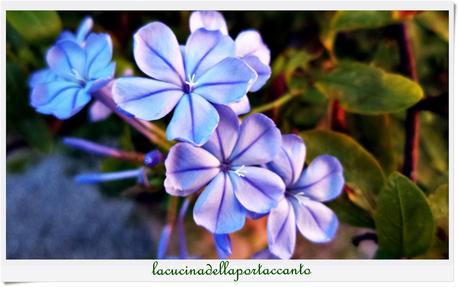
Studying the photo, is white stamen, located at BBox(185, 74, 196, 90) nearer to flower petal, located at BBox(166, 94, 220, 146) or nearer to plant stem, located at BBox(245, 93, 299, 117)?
flower petal, located at BBox(166, 94, 220, 146)

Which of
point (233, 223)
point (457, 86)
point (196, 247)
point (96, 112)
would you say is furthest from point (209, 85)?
point (196, 247)

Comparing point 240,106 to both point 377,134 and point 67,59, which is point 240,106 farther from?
point 377,134

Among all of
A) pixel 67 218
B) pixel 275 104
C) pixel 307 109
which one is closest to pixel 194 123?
pixel 275 104

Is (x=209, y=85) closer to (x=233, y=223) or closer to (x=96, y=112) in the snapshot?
(x=233, y=223)

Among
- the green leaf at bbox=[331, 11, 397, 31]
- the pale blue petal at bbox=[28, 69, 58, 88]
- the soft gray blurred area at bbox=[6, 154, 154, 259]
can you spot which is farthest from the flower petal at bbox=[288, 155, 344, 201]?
the soft gray blurred area at bbox=[6, 154, 154, 259]

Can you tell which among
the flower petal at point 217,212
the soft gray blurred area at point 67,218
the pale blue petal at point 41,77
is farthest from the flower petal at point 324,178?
the soft gray blurred area at point 67,218

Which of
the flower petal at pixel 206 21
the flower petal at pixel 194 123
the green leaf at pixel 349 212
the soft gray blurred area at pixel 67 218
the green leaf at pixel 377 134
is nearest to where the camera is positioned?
the flower petal at pixel 194 123

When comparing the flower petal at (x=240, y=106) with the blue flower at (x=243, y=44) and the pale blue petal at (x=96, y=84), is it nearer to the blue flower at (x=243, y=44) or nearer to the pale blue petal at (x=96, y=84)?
the blue flower at (x=243, y=44)
